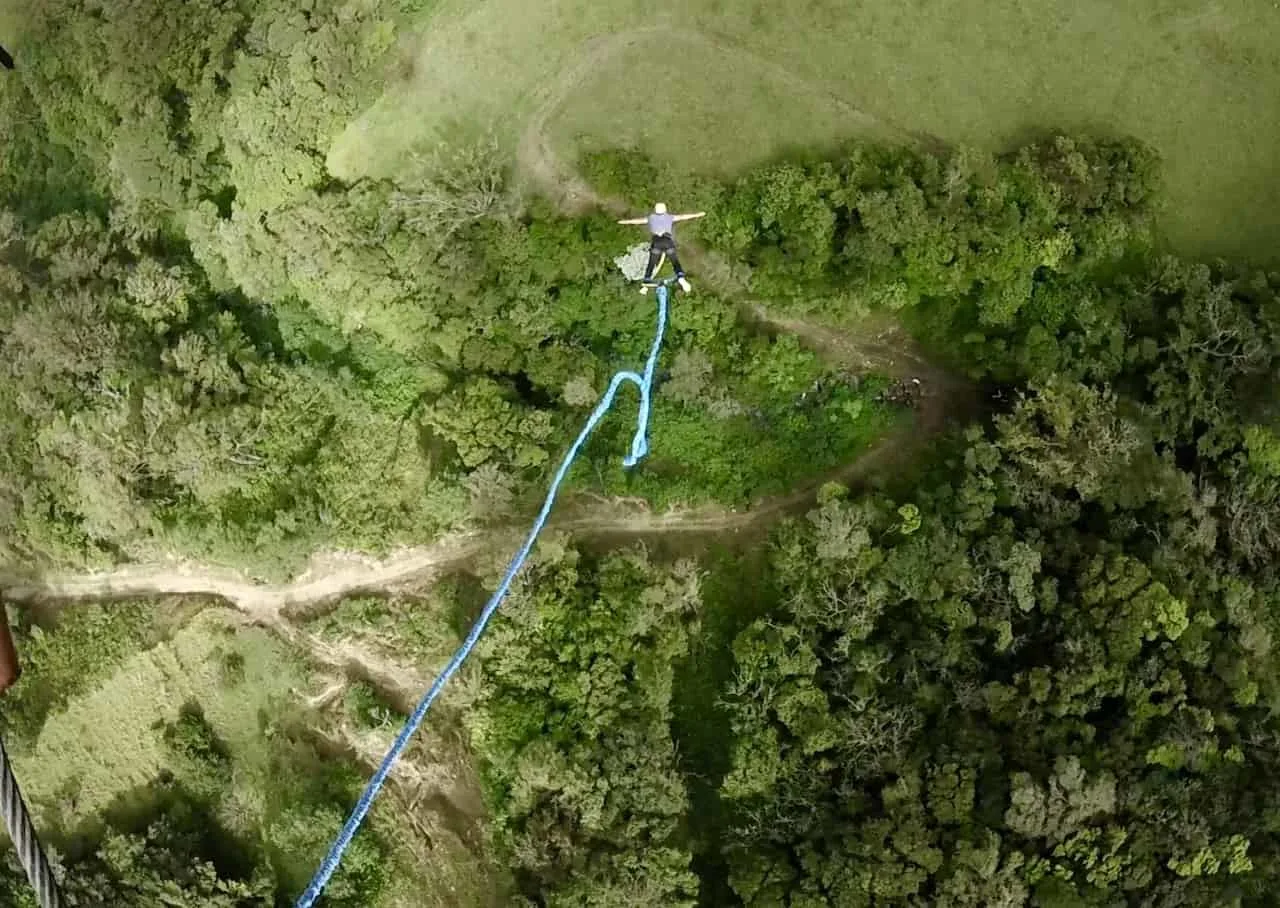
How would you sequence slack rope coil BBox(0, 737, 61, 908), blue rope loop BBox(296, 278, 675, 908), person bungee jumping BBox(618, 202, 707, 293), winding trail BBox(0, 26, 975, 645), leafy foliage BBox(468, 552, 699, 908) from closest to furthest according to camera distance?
slack rope coil BBox(0, 737, 61, 908)
leafy foliage BBox(468, 552, 699, 908)
blue rope loop BBox(296, 278, 675, 908)
person bungee jumping BBox(618, 202, 707, 293)
winding trail BBox(0, 26, 975, 645)

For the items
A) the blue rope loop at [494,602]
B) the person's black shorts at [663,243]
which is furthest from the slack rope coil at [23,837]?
the person's black shorts at [663,243]

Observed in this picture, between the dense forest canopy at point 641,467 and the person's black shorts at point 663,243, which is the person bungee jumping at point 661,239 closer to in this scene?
the person's black shorts at point 663,243

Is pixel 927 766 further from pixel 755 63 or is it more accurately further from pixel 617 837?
pixel 755 63

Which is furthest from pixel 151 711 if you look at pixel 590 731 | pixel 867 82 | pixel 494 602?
pixel 867 82

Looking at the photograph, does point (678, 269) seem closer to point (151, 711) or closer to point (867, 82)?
point (867, 82)

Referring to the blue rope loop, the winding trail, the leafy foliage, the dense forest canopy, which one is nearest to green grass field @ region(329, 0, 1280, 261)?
the winding trail

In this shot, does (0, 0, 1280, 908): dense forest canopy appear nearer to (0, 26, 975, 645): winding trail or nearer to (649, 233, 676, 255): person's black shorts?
(0, 26, 975, 645): winding trail
